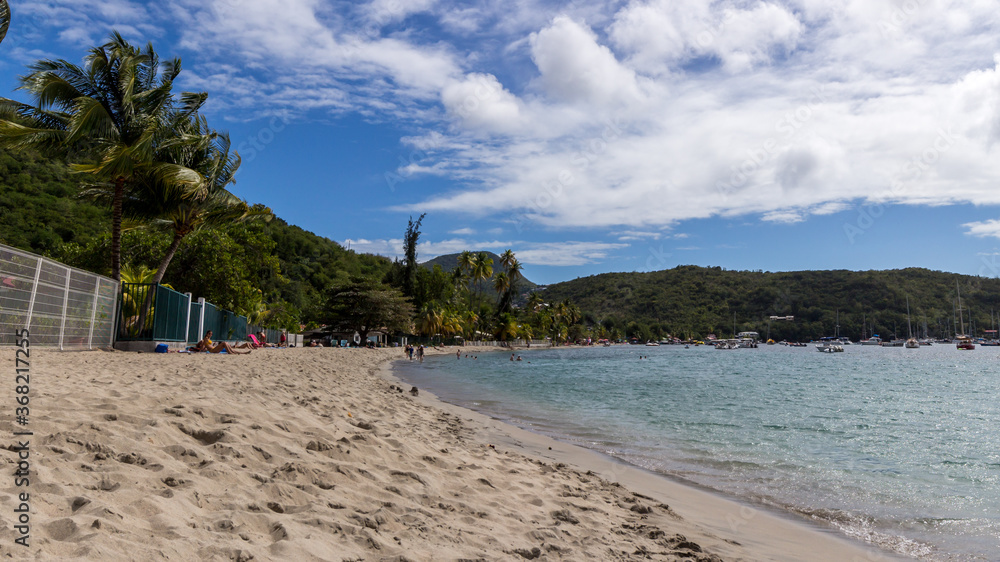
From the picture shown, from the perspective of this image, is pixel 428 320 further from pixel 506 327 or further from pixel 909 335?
pixel 909 335

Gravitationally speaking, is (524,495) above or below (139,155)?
below

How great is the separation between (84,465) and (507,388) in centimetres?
1868

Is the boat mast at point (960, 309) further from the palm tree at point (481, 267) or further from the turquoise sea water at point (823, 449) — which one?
the turquoise sea water at point (823, 449)

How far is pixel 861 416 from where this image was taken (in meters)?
15.9

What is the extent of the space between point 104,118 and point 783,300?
139m

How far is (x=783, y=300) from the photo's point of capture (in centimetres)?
13012

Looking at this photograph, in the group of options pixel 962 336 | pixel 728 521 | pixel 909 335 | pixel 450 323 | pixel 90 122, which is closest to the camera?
pixel 728 521

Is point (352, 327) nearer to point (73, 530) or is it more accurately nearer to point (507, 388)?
point (507, 388)

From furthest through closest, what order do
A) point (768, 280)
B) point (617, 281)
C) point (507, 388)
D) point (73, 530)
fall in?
point (617, 281) → point (768, 280) → point (507, 388) → point (73, 530)

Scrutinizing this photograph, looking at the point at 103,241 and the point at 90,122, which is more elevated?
the point at 90,122

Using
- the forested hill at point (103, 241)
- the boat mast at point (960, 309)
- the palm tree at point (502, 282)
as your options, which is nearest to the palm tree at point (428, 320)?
the forested hill at point (103, 241)

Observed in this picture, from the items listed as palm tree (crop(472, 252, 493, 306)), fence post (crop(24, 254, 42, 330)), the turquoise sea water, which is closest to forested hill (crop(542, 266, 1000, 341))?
palm tree (crop(472, 252, 493, 306))

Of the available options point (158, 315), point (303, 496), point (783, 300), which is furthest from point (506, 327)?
point (303, 496)

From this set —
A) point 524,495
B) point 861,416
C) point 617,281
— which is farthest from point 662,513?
point 617,281
